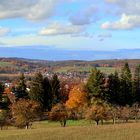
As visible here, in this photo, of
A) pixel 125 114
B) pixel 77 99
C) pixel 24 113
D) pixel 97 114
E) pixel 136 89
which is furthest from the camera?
pixel 136 89

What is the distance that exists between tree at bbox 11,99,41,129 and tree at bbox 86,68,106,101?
16828 millimetres

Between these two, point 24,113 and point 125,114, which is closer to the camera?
point 24,113

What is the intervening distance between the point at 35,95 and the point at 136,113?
19.6m

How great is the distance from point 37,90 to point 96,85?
11.4 metres

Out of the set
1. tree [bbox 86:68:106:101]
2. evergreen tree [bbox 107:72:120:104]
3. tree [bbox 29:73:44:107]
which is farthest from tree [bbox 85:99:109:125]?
evergreen tree [bbox 107:72:120:104]

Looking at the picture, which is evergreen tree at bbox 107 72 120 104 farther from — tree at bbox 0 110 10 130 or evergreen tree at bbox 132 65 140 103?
tree at bbox 0 110 10 130

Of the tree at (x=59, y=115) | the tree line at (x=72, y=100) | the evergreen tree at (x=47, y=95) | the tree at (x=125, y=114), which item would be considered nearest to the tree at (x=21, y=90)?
the tree line at (x=72, y=100)

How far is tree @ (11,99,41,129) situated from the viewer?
62031 mm

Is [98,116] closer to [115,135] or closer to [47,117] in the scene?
[47,117]

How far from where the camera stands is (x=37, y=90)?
261ft

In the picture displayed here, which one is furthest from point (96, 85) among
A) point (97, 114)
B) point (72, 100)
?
point (97, 114)

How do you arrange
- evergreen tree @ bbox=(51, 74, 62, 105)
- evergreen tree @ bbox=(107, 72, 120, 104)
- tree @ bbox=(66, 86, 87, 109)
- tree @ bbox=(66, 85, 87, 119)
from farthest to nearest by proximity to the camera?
evergreen tree @ bbox=(107, 72, 120, 104) < evergreen tree @ bbox=(51, 74, 62, 105) < tree @ bbox=(66, 86, 87, 109) < tree @ bbox=(66, 85, 87, 119)

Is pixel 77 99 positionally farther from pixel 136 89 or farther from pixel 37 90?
pixel 136 89

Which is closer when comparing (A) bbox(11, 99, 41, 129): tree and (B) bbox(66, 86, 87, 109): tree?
(A) bbox(11, 99, 41, 129): tree
